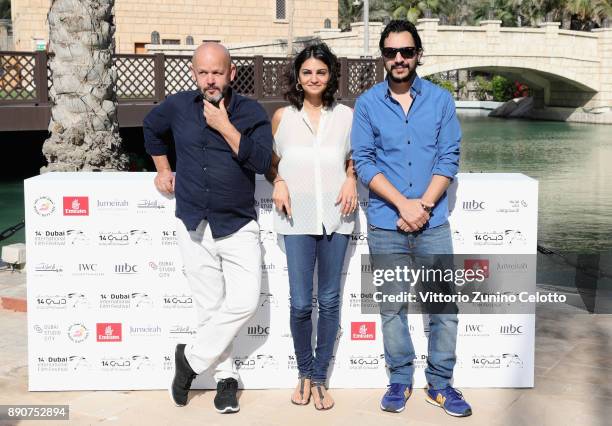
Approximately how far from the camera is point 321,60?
4.47 m

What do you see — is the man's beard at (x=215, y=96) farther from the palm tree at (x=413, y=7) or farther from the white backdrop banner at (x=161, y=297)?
the palm tree at (x=413, y=7)

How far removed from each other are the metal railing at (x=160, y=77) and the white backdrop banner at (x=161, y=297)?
11.4 meters

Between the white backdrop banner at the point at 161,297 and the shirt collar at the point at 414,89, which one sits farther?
the white backdrop banner at the point at 161,297

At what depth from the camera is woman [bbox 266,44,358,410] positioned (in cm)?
450

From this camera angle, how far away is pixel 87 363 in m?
5.01

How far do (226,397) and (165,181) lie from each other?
1207 mm

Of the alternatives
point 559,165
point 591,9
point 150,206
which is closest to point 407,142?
point 150,206

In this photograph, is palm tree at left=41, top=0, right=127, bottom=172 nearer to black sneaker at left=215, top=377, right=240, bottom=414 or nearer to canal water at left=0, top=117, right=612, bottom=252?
black sneaker at left=215, top=377, right=240, bottom=414

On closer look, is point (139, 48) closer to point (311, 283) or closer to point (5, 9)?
point (311, 283)

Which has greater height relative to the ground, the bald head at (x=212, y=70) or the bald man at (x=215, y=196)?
the bald head at (x=212, y=70)

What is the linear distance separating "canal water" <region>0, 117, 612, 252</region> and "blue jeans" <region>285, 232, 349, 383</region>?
33.7 ft

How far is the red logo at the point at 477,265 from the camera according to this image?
4.98 meters

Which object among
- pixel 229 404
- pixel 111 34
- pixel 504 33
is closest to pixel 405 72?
pixel 229 404

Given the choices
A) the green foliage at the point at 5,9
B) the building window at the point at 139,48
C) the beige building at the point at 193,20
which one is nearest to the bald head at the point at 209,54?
the beige building at the point at 193,20
